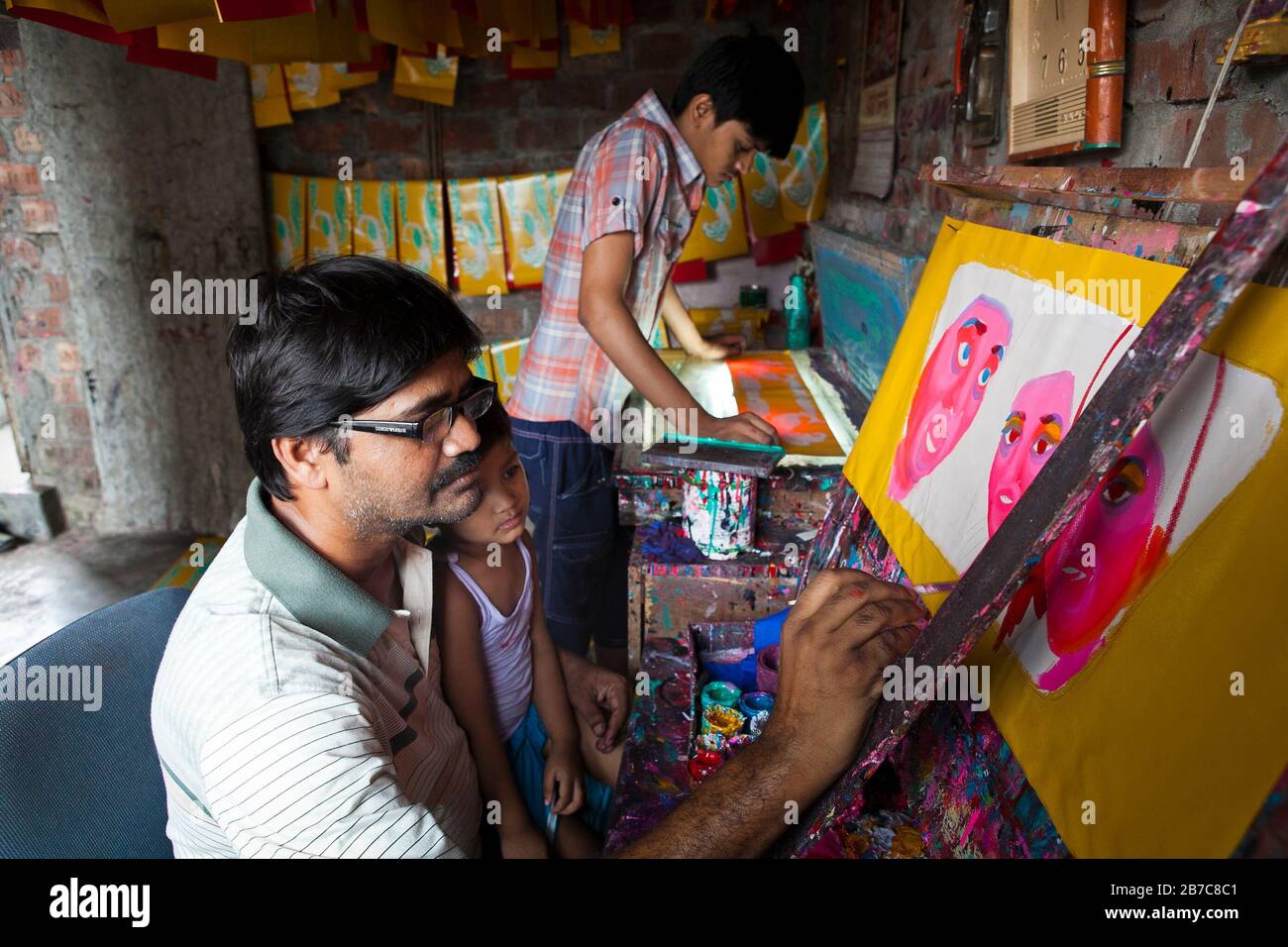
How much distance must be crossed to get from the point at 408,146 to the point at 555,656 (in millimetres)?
3679

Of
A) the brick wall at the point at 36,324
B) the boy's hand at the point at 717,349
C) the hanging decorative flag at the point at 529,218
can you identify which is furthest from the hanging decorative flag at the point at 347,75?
the boy's hand at the point at 717,349

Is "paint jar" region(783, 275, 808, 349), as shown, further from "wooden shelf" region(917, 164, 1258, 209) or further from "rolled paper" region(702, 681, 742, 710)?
"rolled paper" region(702, 681, 742, 710)

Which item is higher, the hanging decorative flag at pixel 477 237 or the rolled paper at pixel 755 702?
the hanging decorative flag at pixel 477 237

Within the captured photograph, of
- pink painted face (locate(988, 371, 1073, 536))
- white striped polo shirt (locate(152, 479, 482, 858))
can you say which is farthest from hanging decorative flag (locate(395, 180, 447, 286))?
pink painted face (locate(988, 371, 1073, 536))

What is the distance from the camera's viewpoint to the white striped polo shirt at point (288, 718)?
851 mm

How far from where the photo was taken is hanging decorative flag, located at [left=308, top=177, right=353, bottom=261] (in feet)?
14.7

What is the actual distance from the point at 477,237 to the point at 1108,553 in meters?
4.23

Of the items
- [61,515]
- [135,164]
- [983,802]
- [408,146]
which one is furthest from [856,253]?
[61,515]

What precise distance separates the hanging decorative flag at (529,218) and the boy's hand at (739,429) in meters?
2.62

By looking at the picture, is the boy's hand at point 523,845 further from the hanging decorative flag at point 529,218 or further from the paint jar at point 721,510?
the hanging decorative flag at point 529,218

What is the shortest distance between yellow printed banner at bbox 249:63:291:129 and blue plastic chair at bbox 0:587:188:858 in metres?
3.99

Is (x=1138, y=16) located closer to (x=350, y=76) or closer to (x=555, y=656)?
(x=555, y=656)

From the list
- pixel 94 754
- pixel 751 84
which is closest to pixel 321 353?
pixel 94 754
